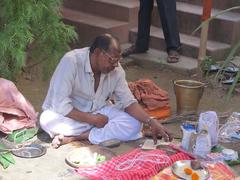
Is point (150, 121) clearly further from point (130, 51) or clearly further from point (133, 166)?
point (130, 51)

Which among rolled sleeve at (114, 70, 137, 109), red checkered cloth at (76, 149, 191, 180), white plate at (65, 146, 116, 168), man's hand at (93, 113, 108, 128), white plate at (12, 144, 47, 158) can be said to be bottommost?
white plate at (12, 144, 47, 158)

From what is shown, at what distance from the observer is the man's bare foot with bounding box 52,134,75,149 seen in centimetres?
421

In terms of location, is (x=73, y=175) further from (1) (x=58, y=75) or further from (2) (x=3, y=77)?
(2) (x=3, y=77)

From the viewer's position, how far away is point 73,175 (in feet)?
12.4

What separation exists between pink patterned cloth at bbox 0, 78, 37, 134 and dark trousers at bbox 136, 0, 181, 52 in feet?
7.97

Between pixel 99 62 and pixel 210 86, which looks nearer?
pixel 99 62

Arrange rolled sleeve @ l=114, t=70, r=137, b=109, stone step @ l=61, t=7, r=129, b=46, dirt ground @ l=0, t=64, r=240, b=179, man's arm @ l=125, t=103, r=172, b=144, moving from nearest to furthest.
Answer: dirt ground @ l=0, t=64, r=240, b=179
man's arm @ l=125, t=103, r=172, b=144
rolled sleeve @ l=114, t=70, r=137, b=109
stone step @ l=61, t=7, r=129, b=46

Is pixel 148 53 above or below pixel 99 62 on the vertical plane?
below

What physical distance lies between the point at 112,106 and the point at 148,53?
100 inches

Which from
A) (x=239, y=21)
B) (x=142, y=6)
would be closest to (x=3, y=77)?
(x=142, y=6)

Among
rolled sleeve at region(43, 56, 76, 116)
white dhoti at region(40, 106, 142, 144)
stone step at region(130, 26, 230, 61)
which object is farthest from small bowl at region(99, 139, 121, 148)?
stone step at region(130, 26, 230, 61)

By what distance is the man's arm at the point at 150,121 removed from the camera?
4102 mm

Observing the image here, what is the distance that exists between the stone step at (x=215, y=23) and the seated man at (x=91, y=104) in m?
2.77

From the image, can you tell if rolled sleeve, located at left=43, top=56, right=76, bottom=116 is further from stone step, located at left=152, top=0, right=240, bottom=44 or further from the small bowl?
stone step, located at left=152, top=0, right=240, bottom=44
